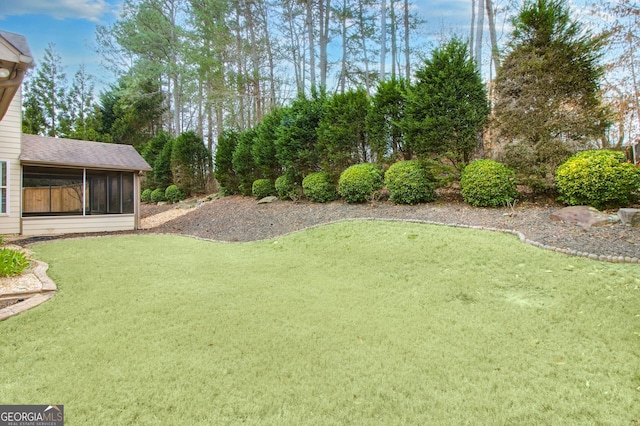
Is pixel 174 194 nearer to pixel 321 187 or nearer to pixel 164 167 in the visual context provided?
pixel 164 167

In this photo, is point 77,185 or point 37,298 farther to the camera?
point 77,185

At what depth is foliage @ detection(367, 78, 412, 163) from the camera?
26.2ft

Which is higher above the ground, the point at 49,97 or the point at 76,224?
the point at 49,97

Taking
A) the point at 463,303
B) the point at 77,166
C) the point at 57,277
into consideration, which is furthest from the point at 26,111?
the point at 463,303

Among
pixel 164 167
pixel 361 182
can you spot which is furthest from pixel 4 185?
pixel 361 182

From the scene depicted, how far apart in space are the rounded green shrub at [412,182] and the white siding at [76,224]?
8.31 metres

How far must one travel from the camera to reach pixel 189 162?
52.4ft

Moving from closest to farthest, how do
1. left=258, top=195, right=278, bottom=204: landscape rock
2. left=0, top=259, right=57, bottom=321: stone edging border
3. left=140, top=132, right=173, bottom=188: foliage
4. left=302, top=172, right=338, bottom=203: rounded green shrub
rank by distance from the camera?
1. left=0, top=259, right=57, bottom=321: stone edging border
2. left=302, top=172, right=338, bottom=203: rounded green shrub
3. left=258, top=195, right=278, bottom=204: landscape rock
4. left=140, top=132, right=173, bottom=188: foliage

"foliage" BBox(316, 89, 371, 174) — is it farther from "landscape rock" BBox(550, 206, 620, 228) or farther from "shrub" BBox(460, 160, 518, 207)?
"landscape rock" BBox(550, 206, 620, 228)

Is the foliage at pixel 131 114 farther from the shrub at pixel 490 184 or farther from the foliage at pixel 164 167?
the shrub at pixel 490 184

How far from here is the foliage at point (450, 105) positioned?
22.9ft

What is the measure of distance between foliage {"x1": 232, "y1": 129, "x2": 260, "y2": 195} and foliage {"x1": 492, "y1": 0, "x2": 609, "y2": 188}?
8.56 metres

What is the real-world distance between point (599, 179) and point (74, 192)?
49.8ft

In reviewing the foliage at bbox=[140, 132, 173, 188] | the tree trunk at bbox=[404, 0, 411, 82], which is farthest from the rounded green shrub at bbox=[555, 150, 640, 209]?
the foliage at bbox=[140, 132, 173, 188]
